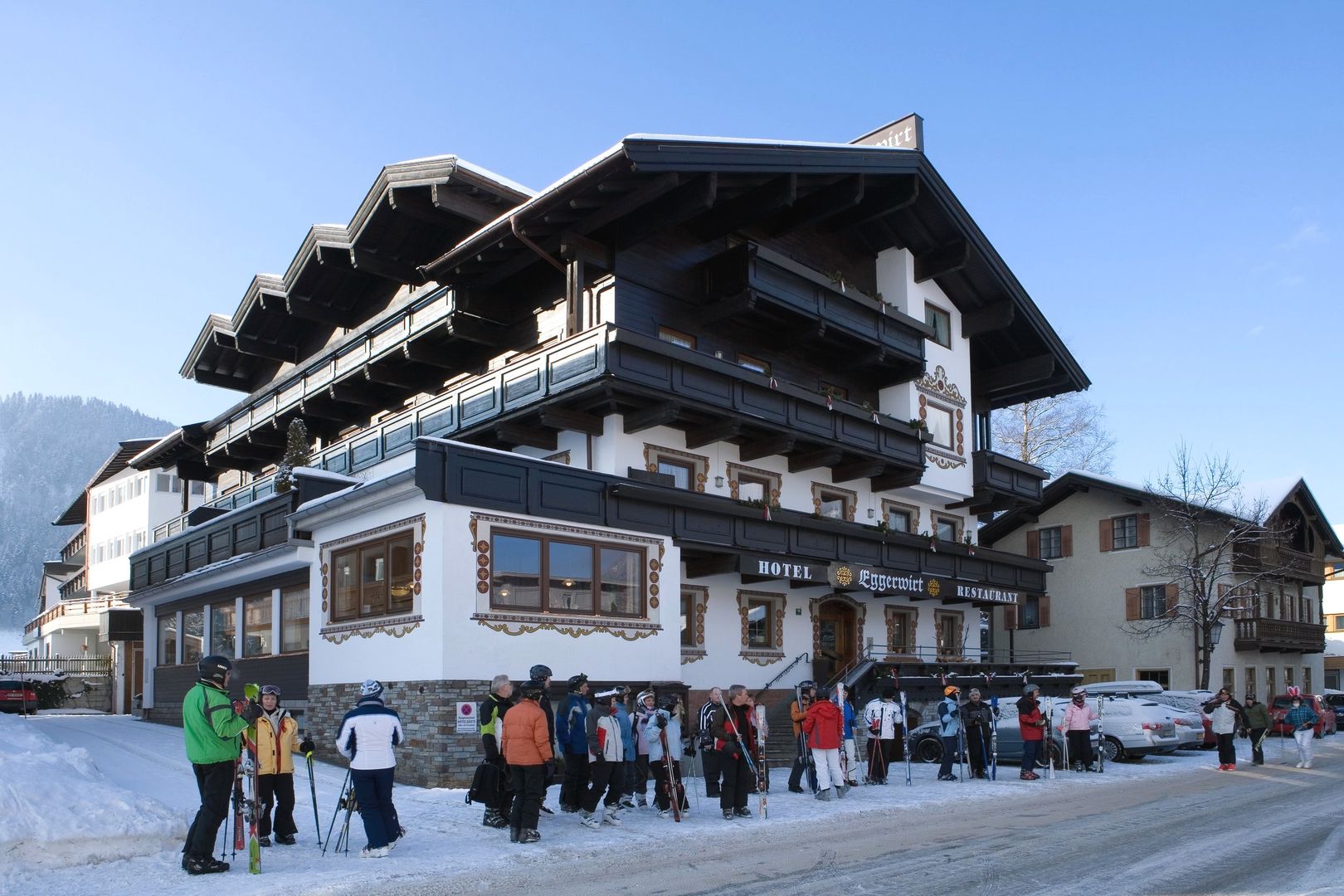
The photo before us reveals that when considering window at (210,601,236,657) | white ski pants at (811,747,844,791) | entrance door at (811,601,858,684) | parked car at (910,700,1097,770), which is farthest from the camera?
entrance door at (811,601,858,684)

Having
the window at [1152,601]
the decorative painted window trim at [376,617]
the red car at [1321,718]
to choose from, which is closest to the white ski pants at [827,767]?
the decorative painted window trim at [376,617]

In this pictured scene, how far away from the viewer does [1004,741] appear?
25.8 meters

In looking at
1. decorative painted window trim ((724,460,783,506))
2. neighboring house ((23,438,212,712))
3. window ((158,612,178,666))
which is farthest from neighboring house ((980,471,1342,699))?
neighboring house ((23,438,212,712))

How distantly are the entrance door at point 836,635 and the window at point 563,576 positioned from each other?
8268 mm

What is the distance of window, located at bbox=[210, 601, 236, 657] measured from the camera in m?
28.5

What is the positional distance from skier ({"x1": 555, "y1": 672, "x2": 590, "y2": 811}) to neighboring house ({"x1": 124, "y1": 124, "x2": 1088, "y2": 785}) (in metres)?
4.73

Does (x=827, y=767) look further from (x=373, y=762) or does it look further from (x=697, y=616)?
(x=697, y=616)

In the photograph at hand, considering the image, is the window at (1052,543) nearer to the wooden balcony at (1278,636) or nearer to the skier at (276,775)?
the wooden balcony at (1278,636)

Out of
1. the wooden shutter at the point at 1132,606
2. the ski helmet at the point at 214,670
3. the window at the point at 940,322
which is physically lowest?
the wooden shutter at the point at 1132,606

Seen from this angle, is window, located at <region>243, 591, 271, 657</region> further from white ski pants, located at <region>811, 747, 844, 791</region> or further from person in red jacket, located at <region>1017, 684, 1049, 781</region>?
person in red jacket, located at <region>1017, 684, 1049, 781</region>

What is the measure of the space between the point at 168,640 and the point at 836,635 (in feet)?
61.2

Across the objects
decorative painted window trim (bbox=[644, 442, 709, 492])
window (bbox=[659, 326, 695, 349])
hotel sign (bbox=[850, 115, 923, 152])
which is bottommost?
decorative painted window trim (bbox=[644, 442, 709, 492])

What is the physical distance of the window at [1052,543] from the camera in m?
43.8

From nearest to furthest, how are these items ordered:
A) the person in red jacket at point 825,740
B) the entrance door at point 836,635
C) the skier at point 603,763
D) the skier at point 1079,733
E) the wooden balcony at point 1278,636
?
the skier at point 603,763 < the person in red jacket at point 825,740 < the skier at point 1079,733 < the entrance door at point 836,635 < the wooden balcony at point 1278,636
